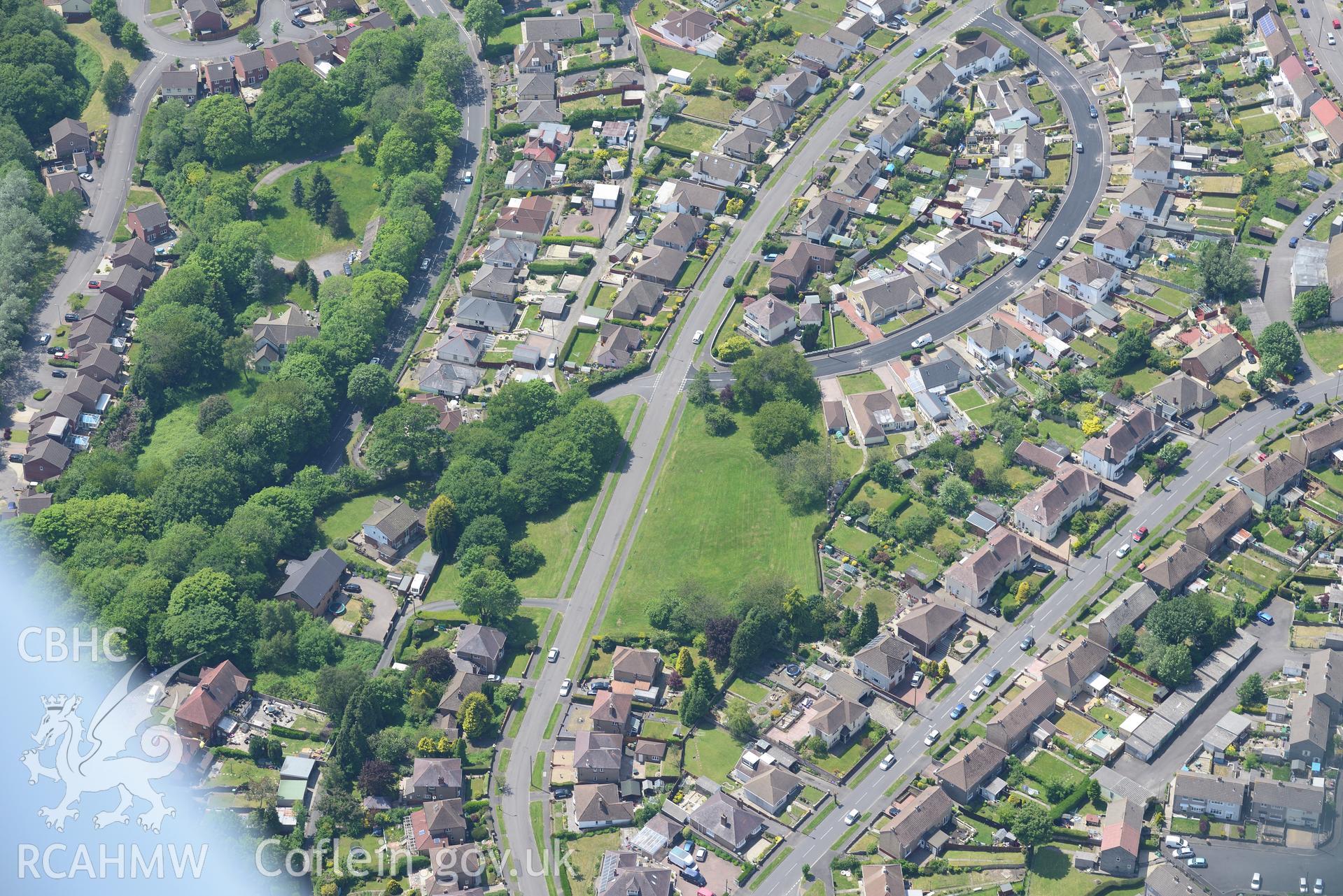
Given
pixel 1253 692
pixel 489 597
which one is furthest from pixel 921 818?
A: pixel 489 597

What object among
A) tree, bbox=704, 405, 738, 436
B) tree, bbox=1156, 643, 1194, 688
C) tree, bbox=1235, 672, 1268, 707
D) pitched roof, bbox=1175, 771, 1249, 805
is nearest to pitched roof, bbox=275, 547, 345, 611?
tree, bbox=704, 405, 738, 436

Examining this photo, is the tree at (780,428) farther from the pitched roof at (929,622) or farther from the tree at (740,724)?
the tree at (740,724)

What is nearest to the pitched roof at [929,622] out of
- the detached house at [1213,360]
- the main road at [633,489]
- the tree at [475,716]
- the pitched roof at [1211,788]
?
the pitched roof at [1211,788]

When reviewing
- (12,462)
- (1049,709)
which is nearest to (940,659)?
(1049,709)

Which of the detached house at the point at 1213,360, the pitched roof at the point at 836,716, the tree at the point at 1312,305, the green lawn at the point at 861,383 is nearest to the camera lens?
the pitched roof at the point at 836,716

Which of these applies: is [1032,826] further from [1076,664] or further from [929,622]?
[929,622]

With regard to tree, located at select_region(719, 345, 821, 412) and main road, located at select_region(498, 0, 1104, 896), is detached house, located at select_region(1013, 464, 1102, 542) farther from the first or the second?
main road, located at select_region(498, 0, 1104, 896)

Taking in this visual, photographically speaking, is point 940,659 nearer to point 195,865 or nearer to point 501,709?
point 501,709
